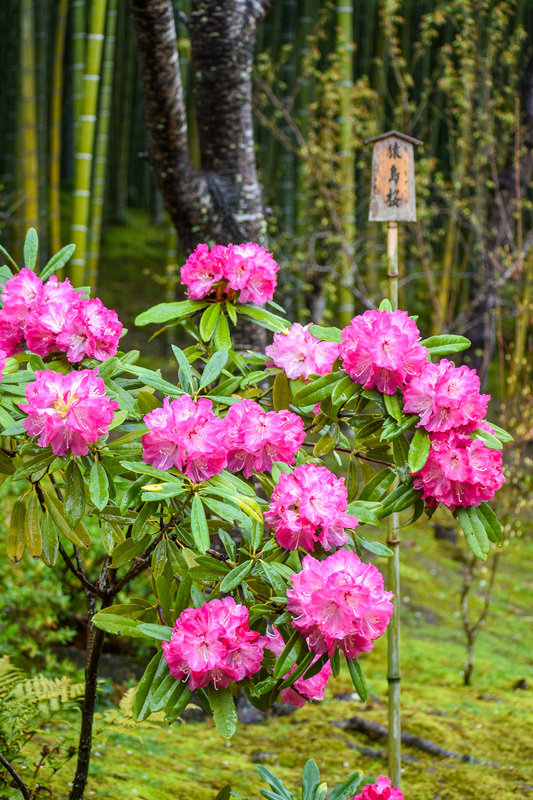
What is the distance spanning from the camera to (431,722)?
234 centimetres

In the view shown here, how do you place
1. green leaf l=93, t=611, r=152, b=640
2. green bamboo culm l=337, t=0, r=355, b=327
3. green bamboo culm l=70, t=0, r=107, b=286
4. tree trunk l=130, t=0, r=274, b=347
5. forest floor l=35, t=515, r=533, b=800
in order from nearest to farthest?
green leaf l=93, t=611, r=152, b=640, forest floor l=35, t=515, r=533, b=800, tree trunk l=130, t=0, r=274, b=347, green bamboo culm l=70, t=0, r=107, b=286, green bamboo culm l=337, t=0, r=355, b=327

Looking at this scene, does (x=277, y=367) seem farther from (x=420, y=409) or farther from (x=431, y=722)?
(x=431, y=722)

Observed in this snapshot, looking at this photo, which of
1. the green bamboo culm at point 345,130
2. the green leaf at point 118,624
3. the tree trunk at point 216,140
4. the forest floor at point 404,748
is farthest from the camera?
the green bamboo culm at point 345,130

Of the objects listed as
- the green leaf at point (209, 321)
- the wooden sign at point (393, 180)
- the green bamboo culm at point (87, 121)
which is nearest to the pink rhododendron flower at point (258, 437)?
the green leaf at point (209, 321)

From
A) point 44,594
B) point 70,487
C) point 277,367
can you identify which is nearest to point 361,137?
point 44,594

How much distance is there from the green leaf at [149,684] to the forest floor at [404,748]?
0.80m

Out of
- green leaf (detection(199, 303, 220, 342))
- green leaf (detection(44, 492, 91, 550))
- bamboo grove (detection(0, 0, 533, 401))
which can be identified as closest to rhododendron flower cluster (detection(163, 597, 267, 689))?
green leaf (detection(44, 492, 91, 550))

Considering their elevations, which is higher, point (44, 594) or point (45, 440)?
point (45, 440)

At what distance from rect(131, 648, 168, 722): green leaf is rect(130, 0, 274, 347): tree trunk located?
146 centimetres

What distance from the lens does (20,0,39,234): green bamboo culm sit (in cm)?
567

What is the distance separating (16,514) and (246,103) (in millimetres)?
1692

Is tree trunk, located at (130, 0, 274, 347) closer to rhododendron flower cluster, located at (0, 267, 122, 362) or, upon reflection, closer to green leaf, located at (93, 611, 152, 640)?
rhododendron flower cluster, located at (0, 267, 122, 362)

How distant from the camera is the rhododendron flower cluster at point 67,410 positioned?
876 mm

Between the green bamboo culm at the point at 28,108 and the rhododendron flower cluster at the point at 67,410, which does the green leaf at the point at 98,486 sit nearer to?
the rhododendron flower cluster at the point at 67,410
